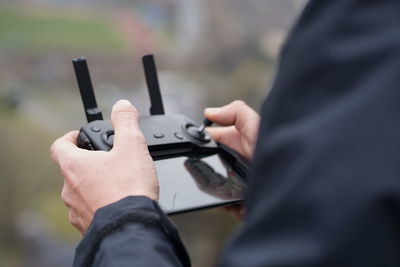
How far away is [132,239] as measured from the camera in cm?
41

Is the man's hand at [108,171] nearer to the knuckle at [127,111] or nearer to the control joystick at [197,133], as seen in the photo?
the knuckle at [127,111]

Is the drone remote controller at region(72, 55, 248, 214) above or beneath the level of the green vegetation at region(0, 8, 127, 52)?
above

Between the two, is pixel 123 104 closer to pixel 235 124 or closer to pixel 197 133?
pixel 197 133

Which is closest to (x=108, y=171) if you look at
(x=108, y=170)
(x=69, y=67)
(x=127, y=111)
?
(x=108, y=170)

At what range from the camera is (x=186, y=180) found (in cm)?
62

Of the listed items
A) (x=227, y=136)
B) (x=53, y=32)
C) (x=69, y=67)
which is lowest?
(x=53, y=32)

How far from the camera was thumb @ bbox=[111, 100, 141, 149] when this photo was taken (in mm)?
531

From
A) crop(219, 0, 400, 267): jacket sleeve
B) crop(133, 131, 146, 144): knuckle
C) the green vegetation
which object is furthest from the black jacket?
the green vegetation

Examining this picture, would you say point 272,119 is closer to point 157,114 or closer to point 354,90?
point 354,90

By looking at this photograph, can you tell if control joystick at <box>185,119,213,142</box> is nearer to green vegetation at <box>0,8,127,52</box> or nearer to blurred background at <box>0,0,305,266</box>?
blurred background at <box>0,0,305,266</box>

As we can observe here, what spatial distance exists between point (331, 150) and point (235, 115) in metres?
0.54

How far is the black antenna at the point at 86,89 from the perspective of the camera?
0.65 meters

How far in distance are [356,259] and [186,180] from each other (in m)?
0.36

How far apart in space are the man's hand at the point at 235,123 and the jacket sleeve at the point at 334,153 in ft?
1.61
